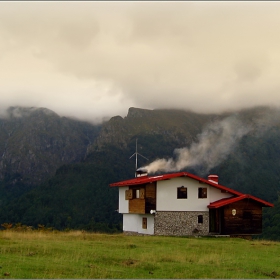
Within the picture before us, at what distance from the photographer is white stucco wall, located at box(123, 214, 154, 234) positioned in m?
53.7

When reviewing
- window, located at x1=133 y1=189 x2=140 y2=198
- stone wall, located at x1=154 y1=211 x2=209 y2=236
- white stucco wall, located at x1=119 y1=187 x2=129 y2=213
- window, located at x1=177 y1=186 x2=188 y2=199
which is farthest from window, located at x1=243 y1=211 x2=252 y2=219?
white stucco wall, located at x1=119 y1=187 x2=129 y2=213

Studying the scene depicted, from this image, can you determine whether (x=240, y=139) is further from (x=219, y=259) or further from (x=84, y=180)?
(x=219, y=259)

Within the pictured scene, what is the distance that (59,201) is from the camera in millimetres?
181625

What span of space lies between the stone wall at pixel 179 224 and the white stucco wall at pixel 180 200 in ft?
1.88

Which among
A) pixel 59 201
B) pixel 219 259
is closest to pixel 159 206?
pixel 219 259

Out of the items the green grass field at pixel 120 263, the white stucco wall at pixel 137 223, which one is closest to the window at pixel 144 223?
the white stucco wall at pixel 137 223

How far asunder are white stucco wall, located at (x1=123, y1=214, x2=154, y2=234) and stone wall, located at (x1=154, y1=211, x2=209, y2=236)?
0.90 meters

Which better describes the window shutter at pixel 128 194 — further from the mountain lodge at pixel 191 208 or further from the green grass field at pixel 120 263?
the green grass field at pixel 120 263

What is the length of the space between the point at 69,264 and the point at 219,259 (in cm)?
833

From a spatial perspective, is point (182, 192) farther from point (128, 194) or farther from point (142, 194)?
point (128, 194)

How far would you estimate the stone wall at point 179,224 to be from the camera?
52.8 m

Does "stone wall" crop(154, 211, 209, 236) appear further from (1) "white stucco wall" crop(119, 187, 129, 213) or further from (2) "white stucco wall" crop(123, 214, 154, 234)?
(1) "white stucco wall" crop(119, 187, 129, 213)

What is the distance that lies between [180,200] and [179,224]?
8.34 feet

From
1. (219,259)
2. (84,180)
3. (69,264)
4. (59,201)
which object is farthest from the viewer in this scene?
(84,180)
